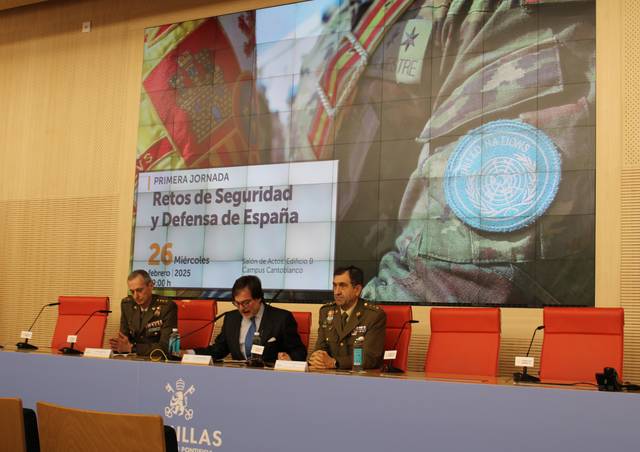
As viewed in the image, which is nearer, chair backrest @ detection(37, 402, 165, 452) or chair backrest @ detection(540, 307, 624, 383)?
chair backrest @ detection(37, 402, 165, 452)

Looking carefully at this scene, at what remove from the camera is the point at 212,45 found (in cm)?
752

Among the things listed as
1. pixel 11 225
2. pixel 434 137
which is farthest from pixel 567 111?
pixel 11 225

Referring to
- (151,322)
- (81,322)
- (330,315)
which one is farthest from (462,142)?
(81,322)

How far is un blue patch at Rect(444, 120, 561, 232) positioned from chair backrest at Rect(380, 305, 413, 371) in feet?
3.43

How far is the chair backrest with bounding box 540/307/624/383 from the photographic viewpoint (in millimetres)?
4848

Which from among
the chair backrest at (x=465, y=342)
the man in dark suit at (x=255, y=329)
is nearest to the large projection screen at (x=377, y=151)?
the chair backrest at (x=465, y=342)

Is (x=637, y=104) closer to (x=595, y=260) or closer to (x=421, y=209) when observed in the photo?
(x=595, y=260)

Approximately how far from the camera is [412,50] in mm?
6523

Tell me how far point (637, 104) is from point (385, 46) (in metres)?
2.09

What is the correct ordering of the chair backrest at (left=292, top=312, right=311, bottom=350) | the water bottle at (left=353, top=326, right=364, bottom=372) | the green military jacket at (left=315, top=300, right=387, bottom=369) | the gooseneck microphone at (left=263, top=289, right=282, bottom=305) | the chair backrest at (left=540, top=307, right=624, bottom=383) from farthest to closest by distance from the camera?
the gooseneck microphone at (left=263, top=289, right=282, bottom=305) → the chair backrest at (left=292, top=312, right=311, bottom=350) → the green military jacket at (left=315, top=300, right=387, bottom=369) → the chair backrest at (left=540, top=307, right=624, bottom=383) → the water bottle at (left=353, top=326, right=364, bottom=372)

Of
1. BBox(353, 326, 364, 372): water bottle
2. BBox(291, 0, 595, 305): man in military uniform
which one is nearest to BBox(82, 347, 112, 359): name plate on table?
BBox(353, 326, 364, 372): water bottle

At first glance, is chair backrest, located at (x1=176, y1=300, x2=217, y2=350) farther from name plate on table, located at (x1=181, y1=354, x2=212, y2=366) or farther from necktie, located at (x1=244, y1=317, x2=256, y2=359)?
name plate on table, located at (x1=181, y1=354, x2=212, y2=366)

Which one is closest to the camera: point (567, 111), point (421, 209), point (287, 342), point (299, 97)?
point (287, 342)

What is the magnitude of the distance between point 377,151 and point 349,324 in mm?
1850
